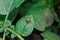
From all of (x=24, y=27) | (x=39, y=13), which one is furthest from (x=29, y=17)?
(x=39, y=13)

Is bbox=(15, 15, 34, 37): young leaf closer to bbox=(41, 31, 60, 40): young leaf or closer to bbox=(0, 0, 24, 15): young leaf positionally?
bbox=(0, 0, 24, 15): young leaf

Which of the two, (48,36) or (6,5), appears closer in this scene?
(6,5)

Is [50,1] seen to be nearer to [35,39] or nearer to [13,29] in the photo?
[35,39]

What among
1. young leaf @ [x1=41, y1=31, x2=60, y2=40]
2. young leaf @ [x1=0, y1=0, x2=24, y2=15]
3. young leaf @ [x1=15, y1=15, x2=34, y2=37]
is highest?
young leaf @ [x1=0, y1=0, x2=24, y2=15]

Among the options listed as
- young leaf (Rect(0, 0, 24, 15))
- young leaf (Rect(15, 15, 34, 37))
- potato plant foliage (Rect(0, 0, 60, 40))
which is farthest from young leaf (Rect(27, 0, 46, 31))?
young leaf (Rect(0, 0, 24, 15))

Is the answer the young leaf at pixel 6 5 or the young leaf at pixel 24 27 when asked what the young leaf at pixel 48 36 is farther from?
the young leaf at pixel 6 5

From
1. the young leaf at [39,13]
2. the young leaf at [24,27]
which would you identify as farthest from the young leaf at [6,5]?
the young leaf at [39,13]

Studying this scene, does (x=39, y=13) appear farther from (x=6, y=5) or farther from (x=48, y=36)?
(x=6, y=5)

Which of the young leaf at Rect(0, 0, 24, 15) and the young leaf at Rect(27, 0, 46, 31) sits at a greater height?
the young leaf at Rect(0, 0, 24, 15)

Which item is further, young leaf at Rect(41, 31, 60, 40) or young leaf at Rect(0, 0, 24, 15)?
young leaf at Rect(41, 31, 60, 40)

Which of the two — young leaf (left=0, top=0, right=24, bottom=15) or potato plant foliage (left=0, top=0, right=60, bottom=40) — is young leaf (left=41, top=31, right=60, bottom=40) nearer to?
potato plant foliage (left=0, top=0, right=60, bottom=40)
